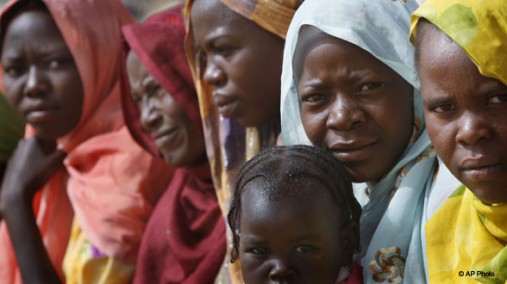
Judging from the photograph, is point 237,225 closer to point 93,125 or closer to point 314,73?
point 314,73

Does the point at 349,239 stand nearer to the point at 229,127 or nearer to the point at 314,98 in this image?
the point at 314,98

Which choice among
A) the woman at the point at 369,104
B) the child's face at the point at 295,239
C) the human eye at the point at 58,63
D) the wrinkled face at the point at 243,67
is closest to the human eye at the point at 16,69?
the human eye at the point at 58,63

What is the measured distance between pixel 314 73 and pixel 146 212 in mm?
1673

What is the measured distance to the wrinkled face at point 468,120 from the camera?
2436 millimetres

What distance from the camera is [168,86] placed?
14.1 ft

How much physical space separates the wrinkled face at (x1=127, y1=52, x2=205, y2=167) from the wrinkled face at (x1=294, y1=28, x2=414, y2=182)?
122cm

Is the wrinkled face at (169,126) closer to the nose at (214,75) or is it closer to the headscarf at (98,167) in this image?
the headscarf at (98,167)

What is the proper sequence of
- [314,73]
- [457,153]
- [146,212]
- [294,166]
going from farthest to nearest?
[146,212], [314,73], [294,166], [457,153]

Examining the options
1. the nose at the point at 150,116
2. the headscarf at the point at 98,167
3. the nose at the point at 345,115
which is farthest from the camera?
the headscarf at the point at 98,167

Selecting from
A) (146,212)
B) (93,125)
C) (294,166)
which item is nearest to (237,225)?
(294,166)

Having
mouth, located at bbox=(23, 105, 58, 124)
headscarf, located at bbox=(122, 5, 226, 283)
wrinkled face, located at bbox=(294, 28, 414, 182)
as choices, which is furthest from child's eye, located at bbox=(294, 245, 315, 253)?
mouth, located at bbox=(23, 105, 58, 124)

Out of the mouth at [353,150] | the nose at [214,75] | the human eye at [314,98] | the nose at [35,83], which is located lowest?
the nose at [35,83]

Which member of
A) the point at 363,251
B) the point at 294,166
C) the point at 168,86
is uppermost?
the point at 294,166

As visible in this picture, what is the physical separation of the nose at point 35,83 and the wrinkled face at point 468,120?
2563mm
